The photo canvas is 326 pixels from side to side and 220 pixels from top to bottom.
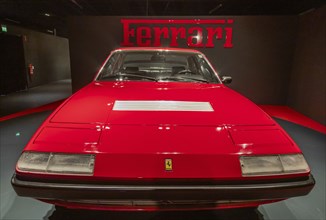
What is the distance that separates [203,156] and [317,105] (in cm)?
510

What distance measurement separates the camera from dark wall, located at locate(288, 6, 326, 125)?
5113 millimetres

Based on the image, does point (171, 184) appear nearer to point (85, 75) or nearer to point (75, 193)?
point (75, 193)

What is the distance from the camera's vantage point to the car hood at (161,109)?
4.98 ft

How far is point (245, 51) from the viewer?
671 cm

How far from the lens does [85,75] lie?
693 centimetres

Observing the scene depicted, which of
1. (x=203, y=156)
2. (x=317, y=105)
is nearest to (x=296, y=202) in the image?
(x=203, y=156)

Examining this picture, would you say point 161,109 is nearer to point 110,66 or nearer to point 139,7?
point 110,66

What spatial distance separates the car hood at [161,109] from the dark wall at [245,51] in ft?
15.8

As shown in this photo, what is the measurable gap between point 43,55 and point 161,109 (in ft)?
39.0

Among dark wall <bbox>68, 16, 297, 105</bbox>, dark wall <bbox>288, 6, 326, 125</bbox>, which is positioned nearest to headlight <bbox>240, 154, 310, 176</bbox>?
dark wall <bbox>288, 6, 326, 125</bbox>

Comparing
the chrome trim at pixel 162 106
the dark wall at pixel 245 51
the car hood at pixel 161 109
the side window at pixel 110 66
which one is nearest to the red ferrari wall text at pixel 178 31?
the dark wall at pixel 245 51

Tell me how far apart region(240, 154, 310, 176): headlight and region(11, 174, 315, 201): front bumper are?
7 centimetres

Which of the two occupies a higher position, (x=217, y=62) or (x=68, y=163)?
(x=217, y=62)

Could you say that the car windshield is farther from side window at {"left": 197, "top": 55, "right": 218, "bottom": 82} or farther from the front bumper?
the front bumper
